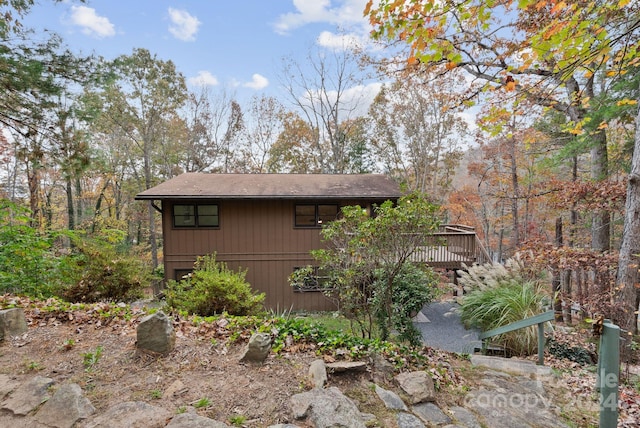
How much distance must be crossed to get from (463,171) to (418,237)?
59.4ft

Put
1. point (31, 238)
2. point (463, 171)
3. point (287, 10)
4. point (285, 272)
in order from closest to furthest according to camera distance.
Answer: point (31, 238), point (287, 10), point (285, 272), point (463, 171)

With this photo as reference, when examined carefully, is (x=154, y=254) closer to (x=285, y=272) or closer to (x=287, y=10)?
(x=285, y=272)

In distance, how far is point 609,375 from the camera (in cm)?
190

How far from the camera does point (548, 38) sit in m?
2.89

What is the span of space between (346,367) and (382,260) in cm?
179

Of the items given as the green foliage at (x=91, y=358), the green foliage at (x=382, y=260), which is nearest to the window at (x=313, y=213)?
the green foliage at (x=382, y=260)

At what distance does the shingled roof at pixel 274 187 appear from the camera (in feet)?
28.8

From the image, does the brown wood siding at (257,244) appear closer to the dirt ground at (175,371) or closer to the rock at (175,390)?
the dirt ground at (175,371)

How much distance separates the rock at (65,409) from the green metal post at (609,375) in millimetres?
3446

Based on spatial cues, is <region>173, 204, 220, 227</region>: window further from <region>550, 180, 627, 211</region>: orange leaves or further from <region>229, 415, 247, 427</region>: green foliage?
<region>550, 180, 627, 211</region>: orange leaves

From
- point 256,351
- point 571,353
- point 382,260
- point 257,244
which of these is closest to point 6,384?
point 256,351

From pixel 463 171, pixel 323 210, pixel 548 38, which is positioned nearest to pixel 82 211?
pixel 323 210

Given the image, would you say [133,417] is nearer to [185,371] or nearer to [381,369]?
[185,371]

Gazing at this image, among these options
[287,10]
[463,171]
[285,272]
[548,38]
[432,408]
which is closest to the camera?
[432,408]
